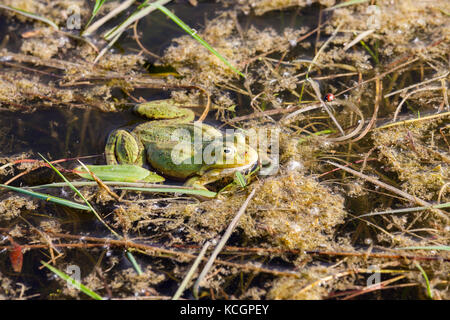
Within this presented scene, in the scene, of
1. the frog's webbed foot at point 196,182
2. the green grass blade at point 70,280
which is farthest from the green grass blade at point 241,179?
the green grass blade at point 70,280

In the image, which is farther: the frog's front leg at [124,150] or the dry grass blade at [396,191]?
the frog's front leg at [124,150]

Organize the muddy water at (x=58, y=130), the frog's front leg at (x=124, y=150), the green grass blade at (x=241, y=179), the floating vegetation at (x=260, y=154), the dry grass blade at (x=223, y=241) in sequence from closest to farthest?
the dry grass blade at (x=223, y=241)
the floating vegetation at (x=260, y=154)
the green grass blade at (x=241, y=179)
the frog's front leg at (x=124, y=150)
the muddy water at (x=58, y=130)

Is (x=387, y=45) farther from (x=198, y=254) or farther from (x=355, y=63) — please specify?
(x=198, y=254)

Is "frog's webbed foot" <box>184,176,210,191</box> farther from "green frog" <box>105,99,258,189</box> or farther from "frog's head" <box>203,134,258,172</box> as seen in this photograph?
"frog's head" <box>203,134,258,172</box>

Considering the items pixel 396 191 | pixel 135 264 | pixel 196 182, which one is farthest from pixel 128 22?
pixel 396 191

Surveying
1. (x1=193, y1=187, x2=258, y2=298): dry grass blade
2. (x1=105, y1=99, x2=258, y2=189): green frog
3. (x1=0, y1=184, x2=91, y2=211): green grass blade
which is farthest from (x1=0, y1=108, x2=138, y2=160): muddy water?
(x1=193, y1=187, x2=258, y2=298): dry grass blade

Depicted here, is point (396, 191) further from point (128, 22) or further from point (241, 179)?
point (128, 22)

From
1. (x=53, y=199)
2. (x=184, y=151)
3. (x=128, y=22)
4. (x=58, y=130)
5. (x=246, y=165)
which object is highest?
(x=128, y=22)

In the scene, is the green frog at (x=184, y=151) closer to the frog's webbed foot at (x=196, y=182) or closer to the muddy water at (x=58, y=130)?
the frog's webbed foot at (x=196, y=182)
